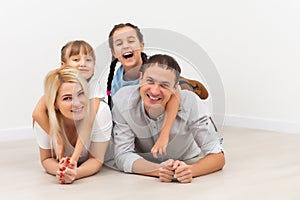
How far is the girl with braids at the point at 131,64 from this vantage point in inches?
75.5

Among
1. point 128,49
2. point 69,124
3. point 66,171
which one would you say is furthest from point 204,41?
point 66,171

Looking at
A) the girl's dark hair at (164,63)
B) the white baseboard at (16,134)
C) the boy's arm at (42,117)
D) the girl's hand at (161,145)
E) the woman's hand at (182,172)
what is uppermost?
the girl's dark hair at (164,63)

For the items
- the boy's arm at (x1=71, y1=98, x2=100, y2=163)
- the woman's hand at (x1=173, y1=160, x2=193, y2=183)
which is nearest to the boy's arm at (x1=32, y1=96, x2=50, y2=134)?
the boy's arm at (x1=71, y1=98, x2=100, y2=163)

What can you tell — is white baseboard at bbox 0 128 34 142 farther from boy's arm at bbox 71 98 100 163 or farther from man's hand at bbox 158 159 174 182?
man's hand at bbox 158 159 174 182

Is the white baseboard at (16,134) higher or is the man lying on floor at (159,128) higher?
the man lying on floor at (159,128)

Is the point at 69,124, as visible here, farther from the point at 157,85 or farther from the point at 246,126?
the point at 246,126

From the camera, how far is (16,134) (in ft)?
9.33

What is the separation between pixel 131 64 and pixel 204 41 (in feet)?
4.74

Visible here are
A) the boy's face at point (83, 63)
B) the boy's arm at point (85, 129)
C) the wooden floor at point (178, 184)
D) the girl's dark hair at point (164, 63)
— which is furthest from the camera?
the boy's face at point (83, 63)

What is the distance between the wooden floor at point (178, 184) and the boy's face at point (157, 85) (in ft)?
0.92

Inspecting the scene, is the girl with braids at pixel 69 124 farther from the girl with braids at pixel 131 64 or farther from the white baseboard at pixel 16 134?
the white baseboard at pixel 16 134

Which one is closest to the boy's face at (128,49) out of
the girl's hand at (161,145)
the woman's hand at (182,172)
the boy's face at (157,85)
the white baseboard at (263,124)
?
the boy's face at (157,85)

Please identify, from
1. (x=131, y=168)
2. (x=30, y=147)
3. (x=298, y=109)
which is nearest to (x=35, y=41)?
(x=30, y=147)

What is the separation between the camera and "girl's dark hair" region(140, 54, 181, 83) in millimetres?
1859
